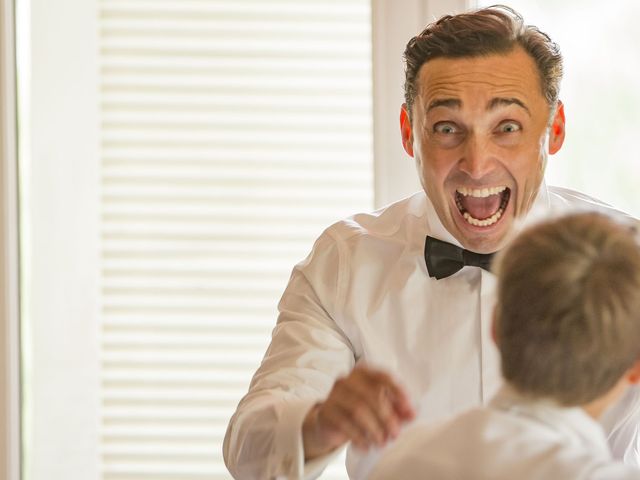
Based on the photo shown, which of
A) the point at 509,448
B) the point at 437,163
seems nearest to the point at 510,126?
the point at 437,163

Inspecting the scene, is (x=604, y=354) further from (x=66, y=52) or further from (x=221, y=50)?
(x=66, y=52)

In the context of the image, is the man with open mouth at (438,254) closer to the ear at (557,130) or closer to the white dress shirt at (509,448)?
the ear at (557,130)

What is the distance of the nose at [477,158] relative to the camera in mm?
1884

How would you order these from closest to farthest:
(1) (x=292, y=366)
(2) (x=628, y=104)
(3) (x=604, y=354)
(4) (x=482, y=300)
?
(3) (x=604, y=354), (1) (x=292, y=366), (4) (x=482, y=300), (2) (x=628, y=104)

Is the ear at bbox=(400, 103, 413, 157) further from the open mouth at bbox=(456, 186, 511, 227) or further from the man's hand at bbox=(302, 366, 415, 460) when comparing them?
the man's hand at bbox=(302, 366, 415, 460)

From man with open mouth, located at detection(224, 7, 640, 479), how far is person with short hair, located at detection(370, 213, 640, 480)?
0.49m

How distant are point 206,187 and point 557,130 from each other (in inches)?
36.7

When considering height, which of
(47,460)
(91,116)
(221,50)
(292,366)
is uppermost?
(221,50)

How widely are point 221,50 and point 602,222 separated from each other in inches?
57.7

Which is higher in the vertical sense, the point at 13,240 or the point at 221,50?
the point at 221,50

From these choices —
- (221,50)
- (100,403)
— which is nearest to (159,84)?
(221,50)

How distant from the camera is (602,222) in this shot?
1267 mm

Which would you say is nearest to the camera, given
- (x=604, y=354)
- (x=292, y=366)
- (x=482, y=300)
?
(x=604, y=354)

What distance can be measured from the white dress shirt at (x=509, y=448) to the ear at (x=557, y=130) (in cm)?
85
